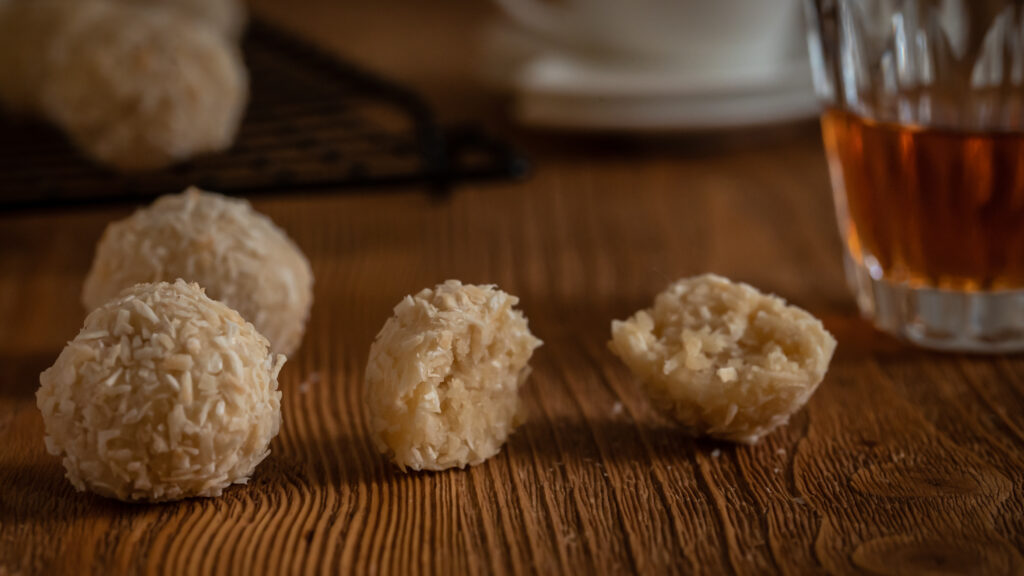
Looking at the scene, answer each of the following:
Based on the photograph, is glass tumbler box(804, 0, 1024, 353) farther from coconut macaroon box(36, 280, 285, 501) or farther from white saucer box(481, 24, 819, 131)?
coconut macaroon box(36, 280, 285, 501)

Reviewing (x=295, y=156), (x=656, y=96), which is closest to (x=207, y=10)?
(x=295, y=156)

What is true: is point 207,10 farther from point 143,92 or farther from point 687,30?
point 687,30

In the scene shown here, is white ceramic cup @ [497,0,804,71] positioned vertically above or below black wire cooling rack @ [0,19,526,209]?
below

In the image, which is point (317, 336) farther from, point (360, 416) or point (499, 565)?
point (499, 565)

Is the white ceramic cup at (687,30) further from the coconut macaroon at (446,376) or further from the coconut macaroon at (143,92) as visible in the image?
the coconut macaroon at (446,376)

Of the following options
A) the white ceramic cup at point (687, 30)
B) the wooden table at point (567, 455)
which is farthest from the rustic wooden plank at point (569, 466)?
the white ceramic cup at point (687, 30)

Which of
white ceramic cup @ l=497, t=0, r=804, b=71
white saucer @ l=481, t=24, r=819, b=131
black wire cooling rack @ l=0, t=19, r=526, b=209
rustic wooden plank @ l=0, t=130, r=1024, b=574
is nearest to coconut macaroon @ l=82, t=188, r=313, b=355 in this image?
rustic wooden plank @ l=0, t=130, r=1024, b=574

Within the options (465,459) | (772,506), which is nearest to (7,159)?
(465,459)
